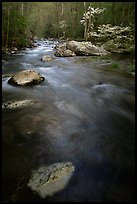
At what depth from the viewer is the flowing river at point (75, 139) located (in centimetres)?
372

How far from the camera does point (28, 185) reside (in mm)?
3734

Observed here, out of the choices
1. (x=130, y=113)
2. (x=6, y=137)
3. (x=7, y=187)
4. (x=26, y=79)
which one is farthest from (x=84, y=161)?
(x=26, y=79)

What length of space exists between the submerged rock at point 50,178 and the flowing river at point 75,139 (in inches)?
3.1

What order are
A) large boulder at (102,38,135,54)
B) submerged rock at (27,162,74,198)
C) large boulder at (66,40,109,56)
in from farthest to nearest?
large boulder at (102,38,135,54), large boulder at (66,40,109,56), submerged rock at (27,162,74,198)

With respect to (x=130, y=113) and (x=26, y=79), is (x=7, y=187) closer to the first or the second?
(x=130, y=113)

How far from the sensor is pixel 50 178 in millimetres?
3838

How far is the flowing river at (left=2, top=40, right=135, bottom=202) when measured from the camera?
372 centimetres

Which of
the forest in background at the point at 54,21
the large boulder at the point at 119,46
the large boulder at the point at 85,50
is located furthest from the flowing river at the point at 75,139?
the forest in background at the point at 54,21

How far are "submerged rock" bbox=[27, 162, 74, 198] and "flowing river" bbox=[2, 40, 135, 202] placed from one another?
79 mm

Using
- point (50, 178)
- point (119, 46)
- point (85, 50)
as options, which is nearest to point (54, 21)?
point (119, 46)

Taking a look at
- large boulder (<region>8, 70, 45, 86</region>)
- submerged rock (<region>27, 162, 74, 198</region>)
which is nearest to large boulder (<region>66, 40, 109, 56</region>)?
large boulder (<region>8, 70, 45, 86</region>)

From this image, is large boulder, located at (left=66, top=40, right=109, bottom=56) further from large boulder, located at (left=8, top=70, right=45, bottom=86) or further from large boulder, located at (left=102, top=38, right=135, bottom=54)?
large boulder, located at (left=8, top=70, right=45, bottom=86)

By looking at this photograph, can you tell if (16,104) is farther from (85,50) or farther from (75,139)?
(85,50)

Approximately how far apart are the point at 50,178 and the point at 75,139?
1.45 m
